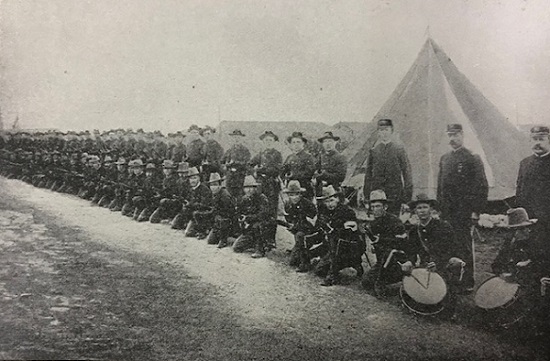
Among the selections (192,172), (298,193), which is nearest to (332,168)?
(298,193)

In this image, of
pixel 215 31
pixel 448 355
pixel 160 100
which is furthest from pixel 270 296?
pixel 215 31

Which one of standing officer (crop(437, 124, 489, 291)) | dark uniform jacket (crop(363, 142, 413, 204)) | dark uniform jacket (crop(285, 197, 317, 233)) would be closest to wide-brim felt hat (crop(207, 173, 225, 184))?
dark uniform jacket (crop(285, 197, 317, 233))

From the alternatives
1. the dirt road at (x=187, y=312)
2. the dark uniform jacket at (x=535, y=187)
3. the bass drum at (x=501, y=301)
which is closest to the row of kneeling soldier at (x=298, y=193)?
the dark uniform jacket at (x=535, y=187)

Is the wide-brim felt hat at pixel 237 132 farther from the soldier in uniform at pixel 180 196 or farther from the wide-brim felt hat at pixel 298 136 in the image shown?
the soldier in uniform at pixel 180 196

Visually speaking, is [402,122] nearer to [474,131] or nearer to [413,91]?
[413,91]

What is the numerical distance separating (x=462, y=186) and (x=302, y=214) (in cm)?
118

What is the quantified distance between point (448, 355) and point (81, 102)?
318 centimetres

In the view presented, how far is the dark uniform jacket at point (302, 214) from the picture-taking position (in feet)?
11.9

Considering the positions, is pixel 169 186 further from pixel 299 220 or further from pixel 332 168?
pixel 332 168

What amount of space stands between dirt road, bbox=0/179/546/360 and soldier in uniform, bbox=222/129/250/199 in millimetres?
695

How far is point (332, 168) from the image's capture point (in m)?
3.76

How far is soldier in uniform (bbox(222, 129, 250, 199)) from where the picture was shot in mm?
4098

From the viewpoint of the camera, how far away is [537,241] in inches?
123

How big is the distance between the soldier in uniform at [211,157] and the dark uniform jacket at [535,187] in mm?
2506
